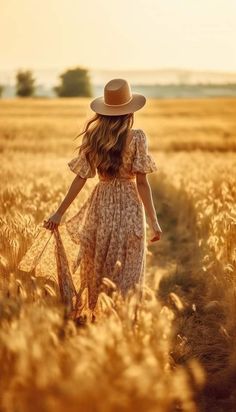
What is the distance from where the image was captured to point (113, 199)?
5.02 m

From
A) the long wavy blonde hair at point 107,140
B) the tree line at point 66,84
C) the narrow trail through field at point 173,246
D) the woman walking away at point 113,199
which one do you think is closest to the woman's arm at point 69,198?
the woman walking away at point 113,199

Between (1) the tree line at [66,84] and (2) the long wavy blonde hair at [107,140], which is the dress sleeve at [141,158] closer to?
(2) the long wavy blonde hair at [107,140]

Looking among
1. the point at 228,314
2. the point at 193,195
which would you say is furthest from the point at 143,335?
the point at 193,195

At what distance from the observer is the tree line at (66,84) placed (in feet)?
280

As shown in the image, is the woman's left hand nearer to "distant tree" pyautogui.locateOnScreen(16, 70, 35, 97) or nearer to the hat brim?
the hat brim

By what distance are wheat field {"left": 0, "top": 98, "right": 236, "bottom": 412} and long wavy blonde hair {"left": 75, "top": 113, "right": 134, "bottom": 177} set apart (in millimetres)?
859

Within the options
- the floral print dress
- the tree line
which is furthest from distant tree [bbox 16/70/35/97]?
the floral print dress

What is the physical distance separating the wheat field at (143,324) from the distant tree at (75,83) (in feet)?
236

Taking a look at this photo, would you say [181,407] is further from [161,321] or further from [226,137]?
[226,137]

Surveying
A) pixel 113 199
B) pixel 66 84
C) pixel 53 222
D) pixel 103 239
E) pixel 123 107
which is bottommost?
pixel 66 84

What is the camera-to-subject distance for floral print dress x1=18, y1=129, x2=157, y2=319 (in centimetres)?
495

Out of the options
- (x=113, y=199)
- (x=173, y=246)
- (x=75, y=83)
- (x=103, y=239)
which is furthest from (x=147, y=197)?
(x=75, y=83)

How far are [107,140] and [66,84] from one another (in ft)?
270

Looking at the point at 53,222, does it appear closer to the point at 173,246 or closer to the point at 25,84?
the point at 173,246
